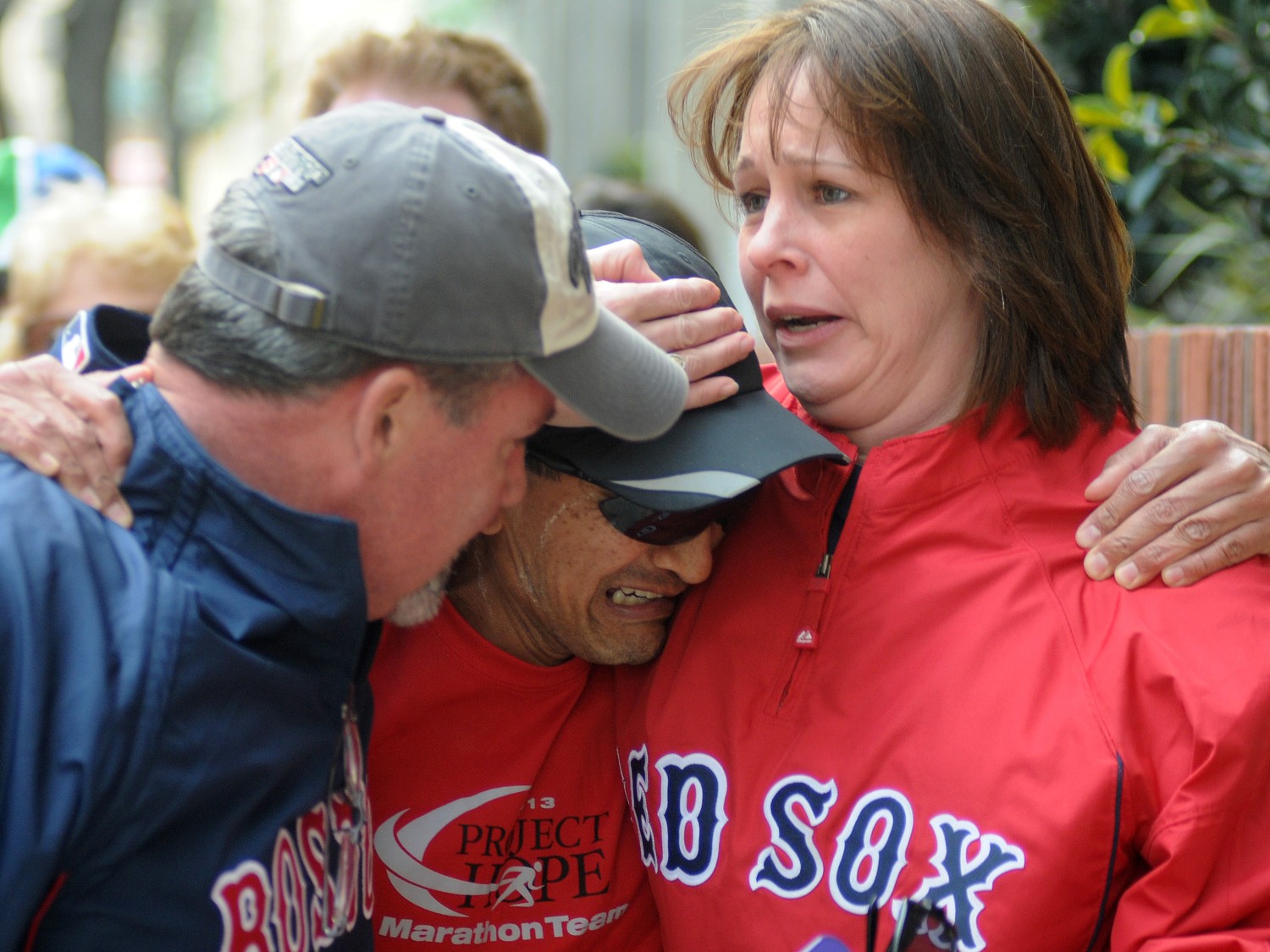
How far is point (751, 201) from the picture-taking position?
2.21 m

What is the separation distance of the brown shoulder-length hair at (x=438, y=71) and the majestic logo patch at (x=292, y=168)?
2.58 meters

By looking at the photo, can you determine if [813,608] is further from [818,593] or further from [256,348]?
[256,348]

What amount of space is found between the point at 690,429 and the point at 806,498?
0.88 feet

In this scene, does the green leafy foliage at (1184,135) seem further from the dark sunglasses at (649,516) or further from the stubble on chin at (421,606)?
the stubble on chin at (421,606)

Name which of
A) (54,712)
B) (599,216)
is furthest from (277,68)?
(54,712)

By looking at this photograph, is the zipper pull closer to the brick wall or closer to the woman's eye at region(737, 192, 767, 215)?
the woman's eye at region(737, 192, 767, 215)

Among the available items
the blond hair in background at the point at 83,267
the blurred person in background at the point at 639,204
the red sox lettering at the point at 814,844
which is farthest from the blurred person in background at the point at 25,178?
the red sox lettering at the point at 814,844

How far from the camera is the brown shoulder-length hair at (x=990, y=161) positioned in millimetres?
1957

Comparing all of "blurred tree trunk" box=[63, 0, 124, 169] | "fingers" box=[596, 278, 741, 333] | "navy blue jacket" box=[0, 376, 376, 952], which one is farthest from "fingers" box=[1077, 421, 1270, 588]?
"blurred tree trunk" box=[63, 0, 124, 169]

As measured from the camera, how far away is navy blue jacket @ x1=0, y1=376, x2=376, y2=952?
4.23 ft

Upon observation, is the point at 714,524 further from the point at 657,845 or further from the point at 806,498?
the point at 657,845

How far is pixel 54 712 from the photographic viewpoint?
4.29 feet

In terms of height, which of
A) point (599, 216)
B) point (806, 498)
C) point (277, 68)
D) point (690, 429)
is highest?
point (599, 216)

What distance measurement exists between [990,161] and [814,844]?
105 centimetres
